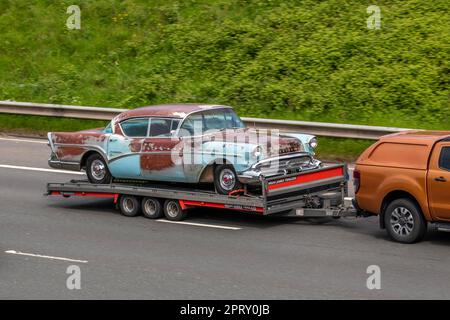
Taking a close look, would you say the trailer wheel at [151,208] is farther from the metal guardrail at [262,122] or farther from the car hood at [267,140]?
the metal guardrail at [262,122]

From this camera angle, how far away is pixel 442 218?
13.3 metres

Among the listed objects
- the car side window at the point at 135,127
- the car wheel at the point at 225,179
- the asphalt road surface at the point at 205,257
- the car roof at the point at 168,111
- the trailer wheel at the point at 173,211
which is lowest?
the asphalt road surface at the point at 205,257

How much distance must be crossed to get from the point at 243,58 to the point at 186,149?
10059mm

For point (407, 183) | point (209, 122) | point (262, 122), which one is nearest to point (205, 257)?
point (407, 183)

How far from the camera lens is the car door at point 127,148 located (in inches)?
640

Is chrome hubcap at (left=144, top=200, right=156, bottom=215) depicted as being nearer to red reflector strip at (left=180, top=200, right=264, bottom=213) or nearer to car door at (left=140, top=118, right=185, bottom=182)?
car door at (left=140, top=118, right=185, bottom=182)

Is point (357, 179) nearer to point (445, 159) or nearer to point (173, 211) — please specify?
point (445, 159)

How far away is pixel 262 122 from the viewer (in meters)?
22.2

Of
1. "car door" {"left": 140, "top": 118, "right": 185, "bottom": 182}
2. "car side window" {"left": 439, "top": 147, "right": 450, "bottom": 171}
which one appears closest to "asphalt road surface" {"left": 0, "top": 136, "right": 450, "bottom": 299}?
"car door" {"left": 140, "top": 118, "right": 185, "bottom": 182}

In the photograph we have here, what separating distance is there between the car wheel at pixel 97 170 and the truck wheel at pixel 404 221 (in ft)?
17.6

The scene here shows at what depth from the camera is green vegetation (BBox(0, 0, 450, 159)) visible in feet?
73.8

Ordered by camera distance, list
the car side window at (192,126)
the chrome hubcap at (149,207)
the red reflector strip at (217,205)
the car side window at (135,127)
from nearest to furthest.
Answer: the red reflector strip at (217,205) → the car side window at (192,126) → the chrome hubcap at (149,207) → the car side window at (135,127)

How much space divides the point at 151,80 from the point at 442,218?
1348 centimetres

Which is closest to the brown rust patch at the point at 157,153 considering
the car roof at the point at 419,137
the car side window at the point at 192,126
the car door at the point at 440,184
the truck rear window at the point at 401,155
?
the car side window at the point at 192,126
